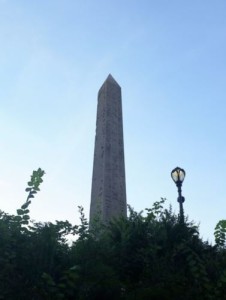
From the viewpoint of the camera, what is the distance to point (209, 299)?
19.7 ft

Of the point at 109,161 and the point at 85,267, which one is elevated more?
the point at 109,161

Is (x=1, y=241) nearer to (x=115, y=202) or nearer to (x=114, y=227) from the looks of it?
(x=114, y=227)

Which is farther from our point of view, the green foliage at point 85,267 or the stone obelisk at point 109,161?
the stone obelisk at point 109,161

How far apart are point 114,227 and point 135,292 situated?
3571 mm

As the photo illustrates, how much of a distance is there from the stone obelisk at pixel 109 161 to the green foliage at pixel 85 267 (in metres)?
7.50

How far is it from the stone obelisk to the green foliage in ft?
24.6

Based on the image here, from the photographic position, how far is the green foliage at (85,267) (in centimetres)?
529

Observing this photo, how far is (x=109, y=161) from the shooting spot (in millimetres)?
17141

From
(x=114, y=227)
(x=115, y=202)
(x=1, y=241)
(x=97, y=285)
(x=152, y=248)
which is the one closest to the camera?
(x=1, y=241)

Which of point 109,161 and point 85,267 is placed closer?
point 85,267

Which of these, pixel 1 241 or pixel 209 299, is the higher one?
pixel 1 241

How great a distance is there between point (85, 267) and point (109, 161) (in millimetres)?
11205

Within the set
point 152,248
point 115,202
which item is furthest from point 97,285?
point 115,202

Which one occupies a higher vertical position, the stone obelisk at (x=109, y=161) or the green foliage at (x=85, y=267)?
the stone obelisk at (x=109, y=161)
